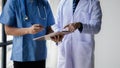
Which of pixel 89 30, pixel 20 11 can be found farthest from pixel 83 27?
pixel 20 11

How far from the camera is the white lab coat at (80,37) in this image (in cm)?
204

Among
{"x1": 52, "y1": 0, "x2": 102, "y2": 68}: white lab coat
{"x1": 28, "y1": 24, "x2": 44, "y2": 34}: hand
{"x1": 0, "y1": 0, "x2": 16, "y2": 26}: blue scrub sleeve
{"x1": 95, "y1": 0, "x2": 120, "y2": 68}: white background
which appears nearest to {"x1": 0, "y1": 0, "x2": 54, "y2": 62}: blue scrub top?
{"x1": 0, "y1": 0, "x2": 16, "y2": 26}: blue scrub sleeve

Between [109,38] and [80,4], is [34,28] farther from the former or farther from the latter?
[109,38]

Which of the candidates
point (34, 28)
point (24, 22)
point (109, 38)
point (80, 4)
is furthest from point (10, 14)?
point (109, 38)

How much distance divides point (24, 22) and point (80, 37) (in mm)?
580

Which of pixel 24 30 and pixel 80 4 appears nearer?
pixel 24 30

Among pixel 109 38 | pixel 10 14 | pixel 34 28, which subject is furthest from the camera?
pixel 109 38

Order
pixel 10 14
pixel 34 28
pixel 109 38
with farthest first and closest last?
pixel 109 38, pixel 10 14, pixel 34 28

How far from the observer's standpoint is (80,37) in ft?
6.92

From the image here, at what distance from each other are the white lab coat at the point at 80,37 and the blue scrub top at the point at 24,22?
0.36 meters

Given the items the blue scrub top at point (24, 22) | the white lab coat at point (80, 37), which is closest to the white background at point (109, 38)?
the white lab coat at point (80, 37)

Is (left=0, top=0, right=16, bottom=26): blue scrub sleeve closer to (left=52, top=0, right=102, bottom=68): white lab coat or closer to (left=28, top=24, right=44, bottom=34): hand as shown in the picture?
(left=28, top=24, right=44, bottom=34): hand

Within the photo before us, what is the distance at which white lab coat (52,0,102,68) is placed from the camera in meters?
2.04

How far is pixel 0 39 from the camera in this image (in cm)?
268
